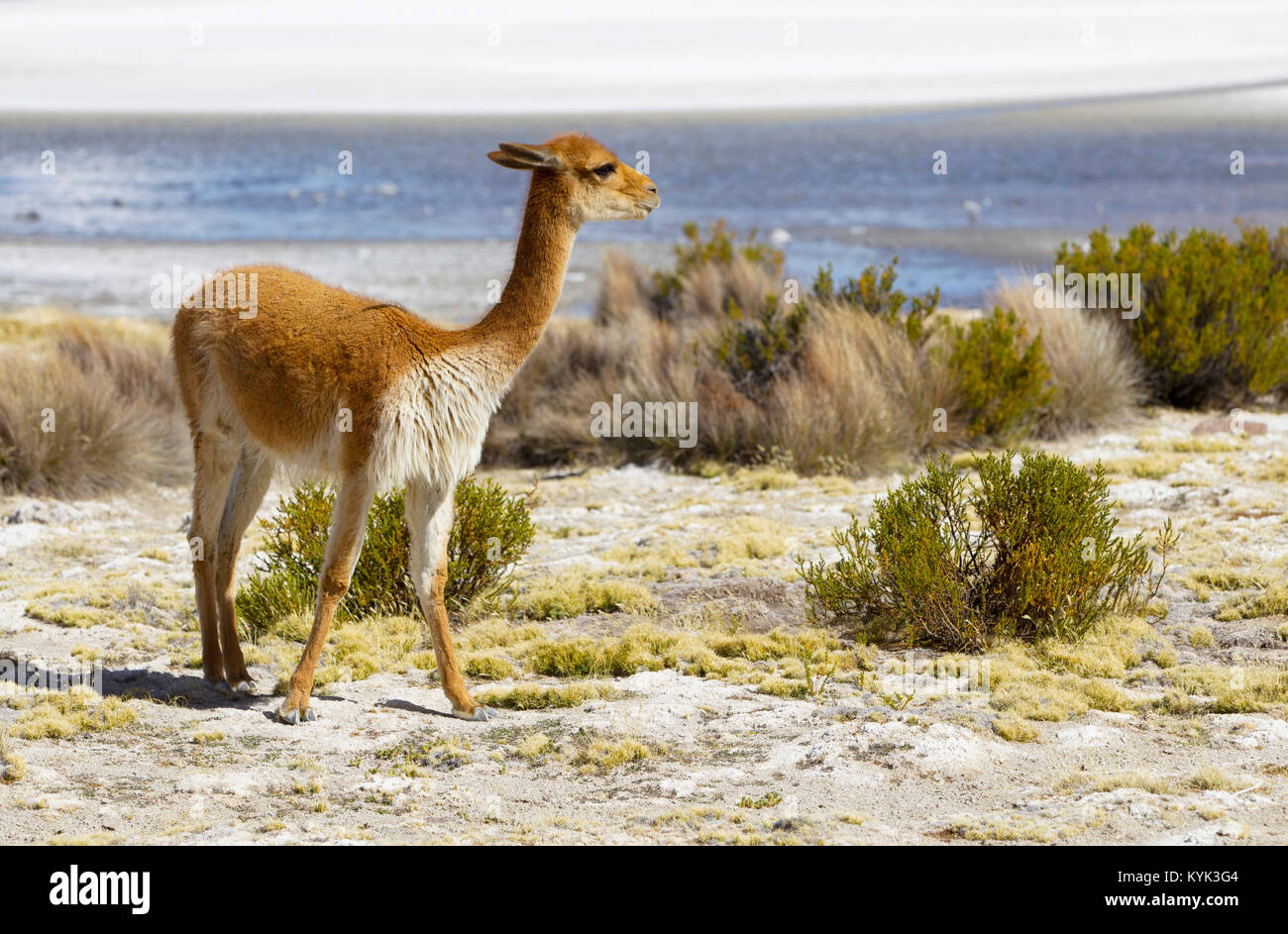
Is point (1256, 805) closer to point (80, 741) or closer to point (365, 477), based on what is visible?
point (365, 477)

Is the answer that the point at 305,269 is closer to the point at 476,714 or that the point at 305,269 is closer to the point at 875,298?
the point at 875,298

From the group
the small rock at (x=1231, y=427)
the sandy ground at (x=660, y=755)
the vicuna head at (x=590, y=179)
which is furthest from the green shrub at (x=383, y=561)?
the small rock at (x=1231, y=427)

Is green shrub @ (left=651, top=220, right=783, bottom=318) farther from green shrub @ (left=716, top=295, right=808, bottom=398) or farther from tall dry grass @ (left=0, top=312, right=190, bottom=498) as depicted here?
tall dry grass @ (left=0, top=312, right=190, bottom=498)

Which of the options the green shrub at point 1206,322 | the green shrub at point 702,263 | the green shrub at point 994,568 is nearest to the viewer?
the green shrub at point 994,568

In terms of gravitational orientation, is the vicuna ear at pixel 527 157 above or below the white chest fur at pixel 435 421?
above

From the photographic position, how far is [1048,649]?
5.93 meters

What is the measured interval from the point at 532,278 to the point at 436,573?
1201 millimetres

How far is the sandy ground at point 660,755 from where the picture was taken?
14.2 feet

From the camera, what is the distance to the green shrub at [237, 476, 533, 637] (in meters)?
6.66

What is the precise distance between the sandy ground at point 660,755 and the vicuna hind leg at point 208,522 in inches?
9.3

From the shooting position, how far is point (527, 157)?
5.11 m

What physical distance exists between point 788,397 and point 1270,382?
165 inches

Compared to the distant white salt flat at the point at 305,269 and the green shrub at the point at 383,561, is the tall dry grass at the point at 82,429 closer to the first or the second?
the green shrub at the point at 383,561
